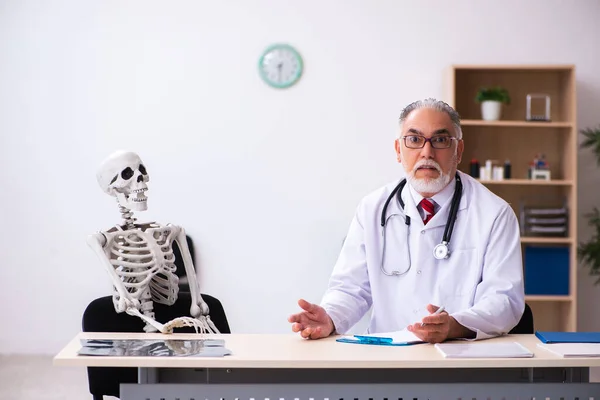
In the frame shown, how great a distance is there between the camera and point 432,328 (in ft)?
6.81

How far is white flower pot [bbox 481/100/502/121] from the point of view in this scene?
466 cm

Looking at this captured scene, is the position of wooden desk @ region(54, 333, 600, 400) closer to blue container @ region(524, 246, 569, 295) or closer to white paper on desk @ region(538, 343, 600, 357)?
white paper on desk @ region(538, 343, 600, 357)

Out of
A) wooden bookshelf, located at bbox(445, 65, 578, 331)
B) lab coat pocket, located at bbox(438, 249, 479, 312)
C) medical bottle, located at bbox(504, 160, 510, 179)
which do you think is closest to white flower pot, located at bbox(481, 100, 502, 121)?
wooden bookshelf, located at bbox(445, 65, 578, 331)

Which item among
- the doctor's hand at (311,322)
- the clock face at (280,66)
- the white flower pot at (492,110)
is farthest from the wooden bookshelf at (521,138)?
the doctor's hand at (311,322)

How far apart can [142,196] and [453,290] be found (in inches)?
42.7

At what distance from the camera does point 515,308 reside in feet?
7.56

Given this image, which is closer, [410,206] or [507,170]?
[410,206]

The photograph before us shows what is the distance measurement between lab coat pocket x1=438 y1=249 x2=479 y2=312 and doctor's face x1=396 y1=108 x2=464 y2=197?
0.79 feet

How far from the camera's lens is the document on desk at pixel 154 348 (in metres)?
1.88

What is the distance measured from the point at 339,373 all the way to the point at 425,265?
610 millimetres

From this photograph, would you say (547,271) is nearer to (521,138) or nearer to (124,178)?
(521,138)

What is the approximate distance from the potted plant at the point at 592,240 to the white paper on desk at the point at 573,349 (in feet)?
9.15

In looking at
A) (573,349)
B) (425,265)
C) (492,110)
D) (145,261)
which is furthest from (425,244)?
(492,110)

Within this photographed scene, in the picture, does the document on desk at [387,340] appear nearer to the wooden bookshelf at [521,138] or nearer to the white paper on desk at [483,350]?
the white paper on desk at [483,350]
